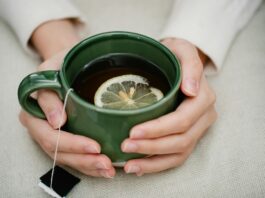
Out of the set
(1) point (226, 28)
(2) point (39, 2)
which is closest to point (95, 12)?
(2) point (39, 2)

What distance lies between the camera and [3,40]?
0.71 metres

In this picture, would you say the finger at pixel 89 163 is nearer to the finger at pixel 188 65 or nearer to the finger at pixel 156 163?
the finger at pixel 156 163

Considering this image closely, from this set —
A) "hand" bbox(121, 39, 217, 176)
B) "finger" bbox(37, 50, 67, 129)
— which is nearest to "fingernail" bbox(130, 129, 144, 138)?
"hand" bbox(121, 39, 217, 176)

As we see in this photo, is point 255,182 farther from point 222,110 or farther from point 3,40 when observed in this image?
point 3,40

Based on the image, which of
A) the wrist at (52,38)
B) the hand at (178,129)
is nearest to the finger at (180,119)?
the hand at (178,129)

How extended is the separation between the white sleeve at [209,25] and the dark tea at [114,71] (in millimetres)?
132

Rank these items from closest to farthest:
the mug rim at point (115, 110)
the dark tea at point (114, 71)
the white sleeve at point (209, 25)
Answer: the mug rim at point (115, 110)
the dark tea at point (114, 71)
the white sleeve at point (209, 25)

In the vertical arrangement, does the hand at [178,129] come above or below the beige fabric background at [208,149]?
above

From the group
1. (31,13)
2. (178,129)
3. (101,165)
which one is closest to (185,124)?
(178,129)

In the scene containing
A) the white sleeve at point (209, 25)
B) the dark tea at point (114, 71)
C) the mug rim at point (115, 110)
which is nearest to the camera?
the mug rim at point (115, 110)

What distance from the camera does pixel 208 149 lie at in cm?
56

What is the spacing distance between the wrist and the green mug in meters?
0.16

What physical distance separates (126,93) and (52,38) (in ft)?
0.75

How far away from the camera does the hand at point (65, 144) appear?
1.49 feet
